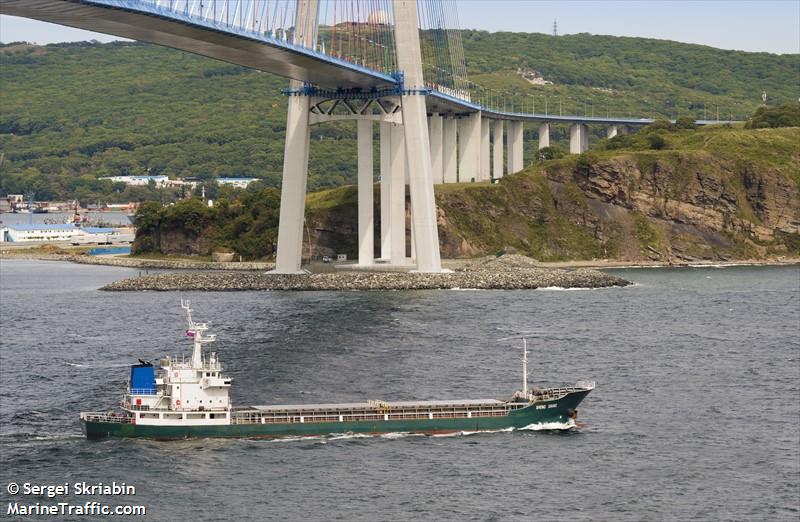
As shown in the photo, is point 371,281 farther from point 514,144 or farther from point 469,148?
point 514,144

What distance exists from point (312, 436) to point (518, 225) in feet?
284

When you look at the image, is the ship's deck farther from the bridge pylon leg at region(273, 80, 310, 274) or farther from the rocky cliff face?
the rocky cliff face

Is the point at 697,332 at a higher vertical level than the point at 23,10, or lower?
lower

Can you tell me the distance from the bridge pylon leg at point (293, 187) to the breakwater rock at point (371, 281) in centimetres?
203

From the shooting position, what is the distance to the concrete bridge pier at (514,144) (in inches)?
7470

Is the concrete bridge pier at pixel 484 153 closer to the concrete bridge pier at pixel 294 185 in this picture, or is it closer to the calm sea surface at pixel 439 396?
the concrete bridge pier at pixel 294 185

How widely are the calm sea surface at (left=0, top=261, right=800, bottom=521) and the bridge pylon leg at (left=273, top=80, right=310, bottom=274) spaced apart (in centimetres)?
1033

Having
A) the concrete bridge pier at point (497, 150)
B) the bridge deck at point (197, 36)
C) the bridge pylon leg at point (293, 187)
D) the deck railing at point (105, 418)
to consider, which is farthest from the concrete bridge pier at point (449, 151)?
the deck railing at point (105, 418)

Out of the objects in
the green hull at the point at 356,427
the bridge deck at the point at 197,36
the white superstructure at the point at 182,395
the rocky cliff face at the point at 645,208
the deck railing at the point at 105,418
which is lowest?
the green hull at the point at 356,427

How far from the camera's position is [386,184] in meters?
123

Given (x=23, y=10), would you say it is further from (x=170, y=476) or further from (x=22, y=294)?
(x=22, y=294)

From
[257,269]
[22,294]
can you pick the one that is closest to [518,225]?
[257,269]

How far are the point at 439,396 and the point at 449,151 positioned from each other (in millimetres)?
95523

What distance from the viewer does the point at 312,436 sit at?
54875mm
